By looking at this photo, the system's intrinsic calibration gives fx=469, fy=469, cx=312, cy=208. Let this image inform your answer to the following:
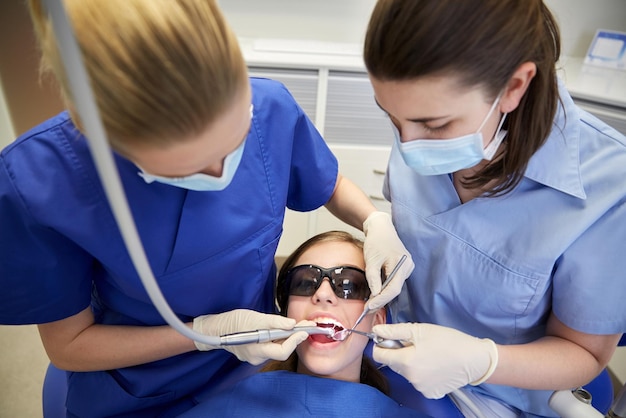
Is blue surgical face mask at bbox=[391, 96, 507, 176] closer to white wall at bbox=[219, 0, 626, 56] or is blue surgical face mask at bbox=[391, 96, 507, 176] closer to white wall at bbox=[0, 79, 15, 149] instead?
white wall at bbox=[219, 0, 626, 56]

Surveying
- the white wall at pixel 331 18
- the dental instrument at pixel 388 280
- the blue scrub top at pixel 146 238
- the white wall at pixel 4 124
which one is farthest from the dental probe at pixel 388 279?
the white wall at pixel 4 124

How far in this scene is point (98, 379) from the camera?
114 centimetres

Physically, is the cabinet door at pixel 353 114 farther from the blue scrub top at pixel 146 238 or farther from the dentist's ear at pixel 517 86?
the dentist's ear at pixel 517 86

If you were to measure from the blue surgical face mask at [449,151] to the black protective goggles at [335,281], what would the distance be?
0.40 m

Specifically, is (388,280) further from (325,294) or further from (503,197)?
(503,197)

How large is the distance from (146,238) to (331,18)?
1973 mm

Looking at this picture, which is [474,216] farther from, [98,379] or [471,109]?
[98,379]

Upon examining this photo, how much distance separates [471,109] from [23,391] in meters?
2.21

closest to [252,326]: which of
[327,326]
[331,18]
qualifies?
[327,326]

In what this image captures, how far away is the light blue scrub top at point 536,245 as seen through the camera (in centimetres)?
95

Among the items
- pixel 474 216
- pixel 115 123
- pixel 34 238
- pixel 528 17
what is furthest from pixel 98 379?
pixel 528 17

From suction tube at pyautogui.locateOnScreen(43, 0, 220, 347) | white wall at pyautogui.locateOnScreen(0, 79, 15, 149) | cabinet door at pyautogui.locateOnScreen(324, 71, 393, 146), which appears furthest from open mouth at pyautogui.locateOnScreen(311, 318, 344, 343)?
white wall at pyautogui.locateOnScreen(0, 79, 15, 149)

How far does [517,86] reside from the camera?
88 centimetres

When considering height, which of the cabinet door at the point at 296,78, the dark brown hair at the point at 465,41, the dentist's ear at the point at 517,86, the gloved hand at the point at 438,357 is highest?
the dark brown hair at the point at 465,41
